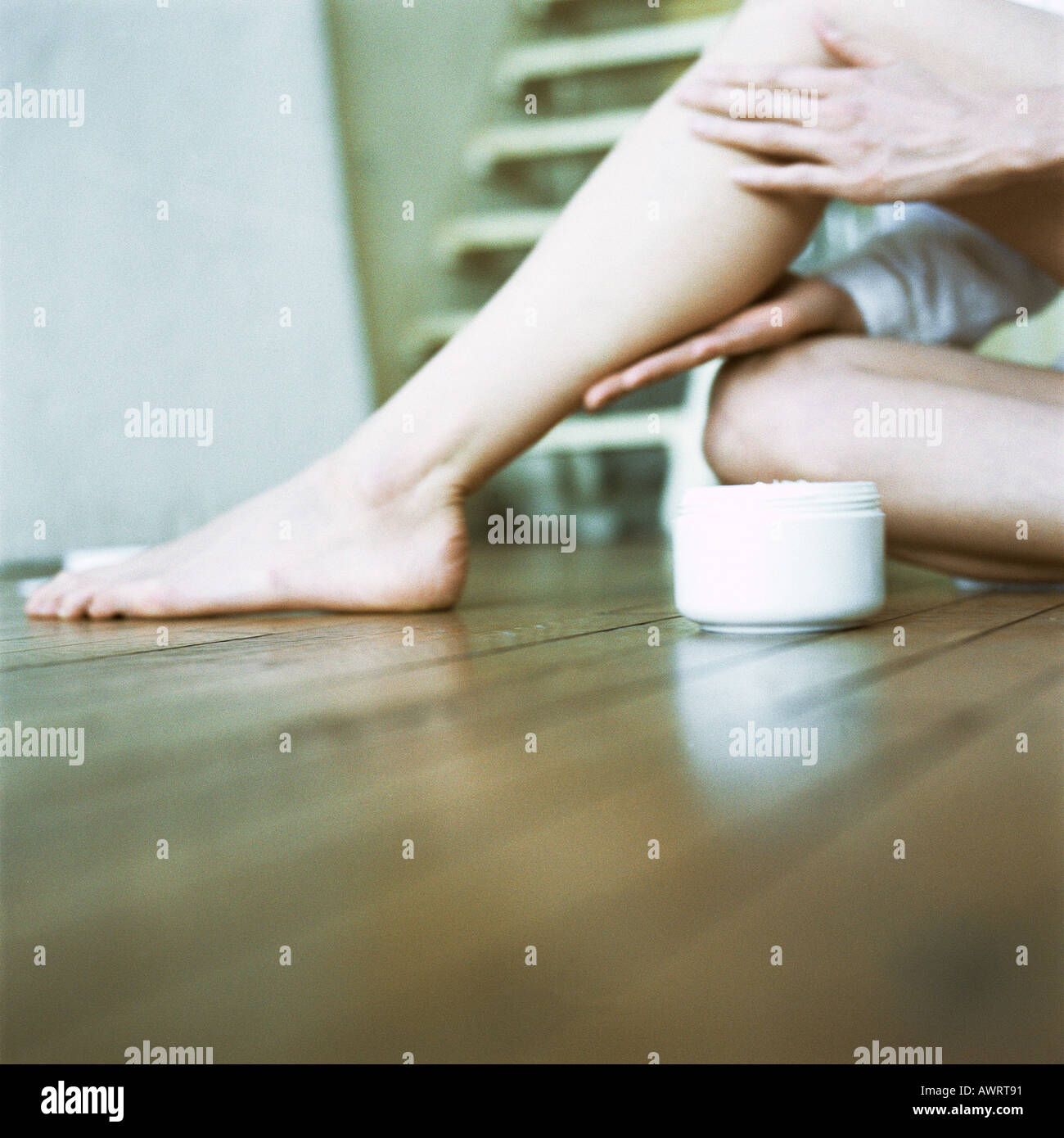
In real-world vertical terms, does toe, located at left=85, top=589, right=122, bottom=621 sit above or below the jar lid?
below

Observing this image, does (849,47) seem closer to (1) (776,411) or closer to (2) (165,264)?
(1) (776,411)

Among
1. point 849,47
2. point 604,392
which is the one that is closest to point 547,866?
point 604,392

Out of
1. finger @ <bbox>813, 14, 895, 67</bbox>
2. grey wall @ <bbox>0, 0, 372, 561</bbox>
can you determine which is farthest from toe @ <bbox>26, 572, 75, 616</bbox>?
grey wall @ <bbox>0, 0, 372, 561</bbox>

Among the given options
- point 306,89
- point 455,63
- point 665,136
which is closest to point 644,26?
point 455,63

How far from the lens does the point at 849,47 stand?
0.90 meters

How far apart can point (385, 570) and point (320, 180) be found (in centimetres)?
167

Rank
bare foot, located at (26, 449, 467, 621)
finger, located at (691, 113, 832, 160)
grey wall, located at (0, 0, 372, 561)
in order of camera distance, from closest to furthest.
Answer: finger, located at (691, 113, 832, 160) → bare foot, located at (26, 449, 467, 621) → grey wall, located at (0, 0, 372, 561)

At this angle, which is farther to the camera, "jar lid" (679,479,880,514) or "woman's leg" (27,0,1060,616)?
"woman's leg" (27,0,1060,616)

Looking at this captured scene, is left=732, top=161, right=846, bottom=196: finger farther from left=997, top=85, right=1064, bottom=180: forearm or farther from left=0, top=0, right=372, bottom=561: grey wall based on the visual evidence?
left=0, top=0, right=372, bottom=561: grey wall

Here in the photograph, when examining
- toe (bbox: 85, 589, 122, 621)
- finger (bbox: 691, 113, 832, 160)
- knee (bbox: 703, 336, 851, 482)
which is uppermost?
finger (bbox: 691, 113, 832, 160)

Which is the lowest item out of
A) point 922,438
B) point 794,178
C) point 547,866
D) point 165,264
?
point 547,866

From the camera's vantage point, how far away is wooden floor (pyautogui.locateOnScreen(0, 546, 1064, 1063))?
0.27m

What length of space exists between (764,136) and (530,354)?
244 millimetres

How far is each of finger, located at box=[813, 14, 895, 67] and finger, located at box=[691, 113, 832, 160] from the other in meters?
0.07
